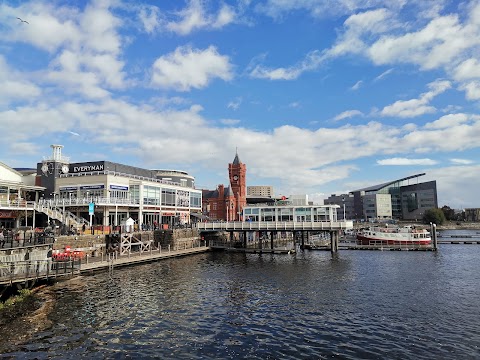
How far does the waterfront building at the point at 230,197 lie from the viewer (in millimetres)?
129000

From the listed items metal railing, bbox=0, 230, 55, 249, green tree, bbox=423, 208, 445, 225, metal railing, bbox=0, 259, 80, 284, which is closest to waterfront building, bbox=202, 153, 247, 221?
metal railing, bbox=0, 230, 55, 249

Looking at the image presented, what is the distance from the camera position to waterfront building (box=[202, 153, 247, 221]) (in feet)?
423

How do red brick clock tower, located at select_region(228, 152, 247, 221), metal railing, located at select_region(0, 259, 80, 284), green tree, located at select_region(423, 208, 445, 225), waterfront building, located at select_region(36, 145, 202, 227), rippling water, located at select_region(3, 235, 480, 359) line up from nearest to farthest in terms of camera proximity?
rippling water, located at select_region(3, 235, 480, 359), metal railing, located at select_region(0, 259, 80, 284), waterfront building, located at select_region(36, 145, 202, 227), red brick clock tower, located at select_region(228, 152, 247, 221), green tree, located at select_region(423, 208, 445, 225)

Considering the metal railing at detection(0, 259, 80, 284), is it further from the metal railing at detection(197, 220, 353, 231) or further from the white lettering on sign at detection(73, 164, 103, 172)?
the white lettering on sign at detection(73, 164, 103, 172)

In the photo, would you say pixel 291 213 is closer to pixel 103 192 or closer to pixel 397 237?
pixel 397 237

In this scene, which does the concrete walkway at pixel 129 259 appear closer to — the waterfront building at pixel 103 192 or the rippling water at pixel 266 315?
the rippling water at pixel 266 315

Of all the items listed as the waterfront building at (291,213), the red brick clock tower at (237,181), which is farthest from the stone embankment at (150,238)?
the red brick clock tower at (237,181)

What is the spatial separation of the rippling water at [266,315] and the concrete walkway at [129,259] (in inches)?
74.7

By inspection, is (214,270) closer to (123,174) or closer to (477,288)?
(477,288)

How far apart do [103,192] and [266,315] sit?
160ft

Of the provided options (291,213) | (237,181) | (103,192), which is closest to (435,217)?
(237,181)

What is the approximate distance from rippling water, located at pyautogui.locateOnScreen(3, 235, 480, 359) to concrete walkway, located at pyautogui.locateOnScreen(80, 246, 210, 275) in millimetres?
1897

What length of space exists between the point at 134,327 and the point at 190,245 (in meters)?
45.0

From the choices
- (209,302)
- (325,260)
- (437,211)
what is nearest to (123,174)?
(325,260)
